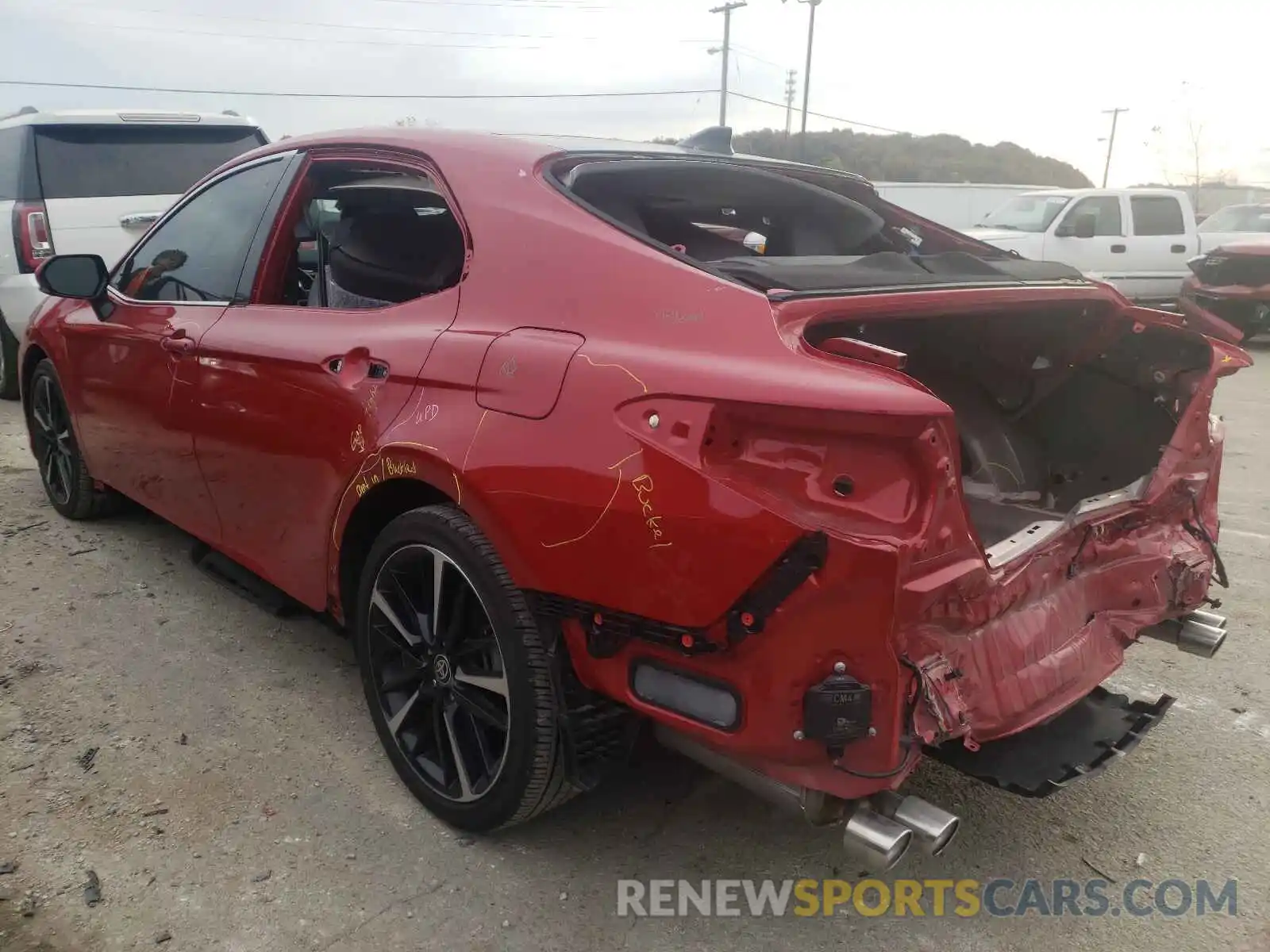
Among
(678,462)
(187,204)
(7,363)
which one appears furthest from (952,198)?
(678,462)

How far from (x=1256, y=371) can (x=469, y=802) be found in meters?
10.5

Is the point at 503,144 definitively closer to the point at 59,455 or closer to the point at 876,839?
the point at 876,839

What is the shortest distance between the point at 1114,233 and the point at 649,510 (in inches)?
490

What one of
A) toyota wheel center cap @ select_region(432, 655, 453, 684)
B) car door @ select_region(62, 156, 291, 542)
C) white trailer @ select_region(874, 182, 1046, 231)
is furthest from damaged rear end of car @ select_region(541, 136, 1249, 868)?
white trailer @ select_region(874, 182, 1046, 231)

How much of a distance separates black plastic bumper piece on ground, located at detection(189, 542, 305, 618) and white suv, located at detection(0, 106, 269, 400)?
145 inches

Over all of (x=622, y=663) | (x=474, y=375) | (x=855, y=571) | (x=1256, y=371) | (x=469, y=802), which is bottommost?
(x=1256, y=371)

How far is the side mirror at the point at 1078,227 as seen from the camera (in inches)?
464

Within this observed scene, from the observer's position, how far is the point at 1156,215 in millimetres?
12547

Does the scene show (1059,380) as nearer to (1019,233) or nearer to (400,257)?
(400,257)

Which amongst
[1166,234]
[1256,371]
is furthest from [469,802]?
[1166,234]

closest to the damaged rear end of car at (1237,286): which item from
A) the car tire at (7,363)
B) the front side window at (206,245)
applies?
the front side window at (206,245)

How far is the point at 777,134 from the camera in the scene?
52.5 meters

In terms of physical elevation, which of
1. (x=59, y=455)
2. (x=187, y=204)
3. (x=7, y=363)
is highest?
(x=187, y=204)

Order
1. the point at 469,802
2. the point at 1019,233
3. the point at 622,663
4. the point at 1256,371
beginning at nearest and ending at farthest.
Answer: the point at 622,663, the point at 469,802, the point at 1256,371, the point at 1019,233
